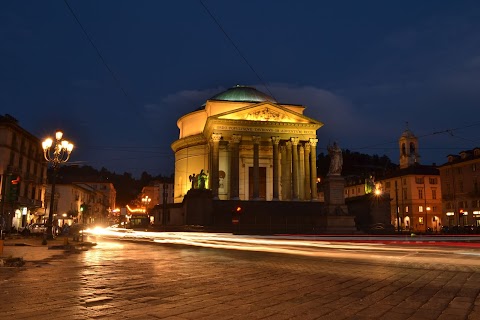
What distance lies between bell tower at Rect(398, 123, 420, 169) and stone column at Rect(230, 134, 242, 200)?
4003 cm

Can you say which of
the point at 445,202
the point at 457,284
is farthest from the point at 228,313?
the point at 445,202

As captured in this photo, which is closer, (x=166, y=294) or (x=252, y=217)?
(x=166, y=294)

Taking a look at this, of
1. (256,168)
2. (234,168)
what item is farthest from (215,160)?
(256,168)

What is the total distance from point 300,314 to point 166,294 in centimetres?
251

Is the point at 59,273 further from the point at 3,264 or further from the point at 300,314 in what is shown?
the point at 300,314

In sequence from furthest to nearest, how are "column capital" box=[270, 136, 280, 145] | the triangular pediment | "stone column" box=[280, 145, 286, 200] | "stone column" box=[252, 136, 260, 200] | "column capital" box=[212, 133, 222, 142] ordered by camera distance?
1. "stone column" box=[280, 145, 286, 200]
2. the triangular pediment
3. "column capital" box=[270, 136, 280, 145]
4. "column capital" box=[212, 133, 222, 142]
5. "stone column" box=[252, 136, 260, 200]

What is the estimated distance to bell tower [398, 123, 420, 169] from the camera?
→ 77.2 metres

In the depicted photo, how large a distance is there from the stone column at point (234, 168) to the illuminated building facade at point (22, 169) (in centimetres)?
1998

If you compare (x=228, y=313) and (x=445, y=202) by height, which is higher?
→ (x=445, y=202)

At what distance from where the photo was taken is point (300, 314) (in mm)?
5645

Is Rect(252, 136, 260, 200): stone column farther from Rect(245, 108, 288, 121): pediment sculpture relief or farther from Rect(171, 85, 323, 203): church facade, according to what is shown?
Rect(245, 108, 288, 121): pediment sculpture relief

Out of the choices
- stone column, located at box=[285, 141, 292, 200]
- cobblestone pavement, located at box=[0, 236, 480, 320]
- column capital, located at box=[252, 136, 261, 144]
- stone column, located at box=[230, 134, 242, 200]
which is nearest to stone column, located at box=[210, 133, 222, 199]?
stone column, located at box=[230, 134, 242, 200]

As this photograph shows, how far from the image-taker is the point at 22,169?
49.9 metres

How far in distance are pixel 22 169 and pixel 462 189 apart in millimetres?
61132
